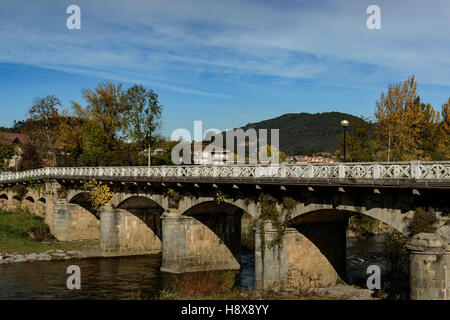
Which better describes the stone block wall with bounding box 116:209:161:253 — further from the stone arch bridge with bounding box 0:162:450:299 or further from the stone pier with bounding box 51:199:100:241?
the stone pier with bounding box 51:199:100:241

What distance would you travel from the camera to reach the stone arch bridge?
60.0 ft

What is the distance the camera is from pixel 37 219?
2052 inches

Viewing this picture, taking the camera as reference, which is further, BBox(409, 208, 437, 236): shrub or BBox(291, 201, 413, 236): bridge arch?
BBox(291, 201, 413, 236): bridge arch

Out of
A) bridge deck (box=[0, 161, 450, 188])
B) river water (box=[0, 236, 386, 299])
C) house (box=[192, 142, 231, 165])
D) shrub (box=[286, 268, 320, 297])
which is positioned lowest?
river water (box=[0, 236, 386, 299])

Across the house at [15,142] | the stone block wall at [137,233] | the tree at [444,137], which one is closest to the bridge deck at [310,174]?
the stone block wall at [137,233]

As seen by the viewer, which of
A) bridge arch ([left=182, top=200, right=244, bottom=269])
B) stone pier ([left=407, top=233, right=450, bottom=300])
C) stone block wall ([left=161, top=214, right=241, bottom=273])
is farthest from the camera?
bridge arch ([left=182, top=200, right=244, bottom=269])

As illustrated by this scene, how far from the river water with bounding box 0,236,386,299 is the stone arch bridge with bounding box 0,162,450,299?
2095mm

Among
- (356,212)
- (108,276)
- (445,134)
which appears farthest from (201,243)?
(445,134)

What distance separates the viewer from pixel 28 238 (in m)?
44.8

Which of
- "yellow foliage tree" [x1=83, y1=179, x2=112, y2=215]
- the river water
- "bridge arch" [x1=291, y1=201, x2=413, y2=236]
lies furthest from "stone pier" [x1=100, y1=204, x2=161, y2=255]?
"bridge arch" [x1=291, y1=201, x2=413, y2=236]
